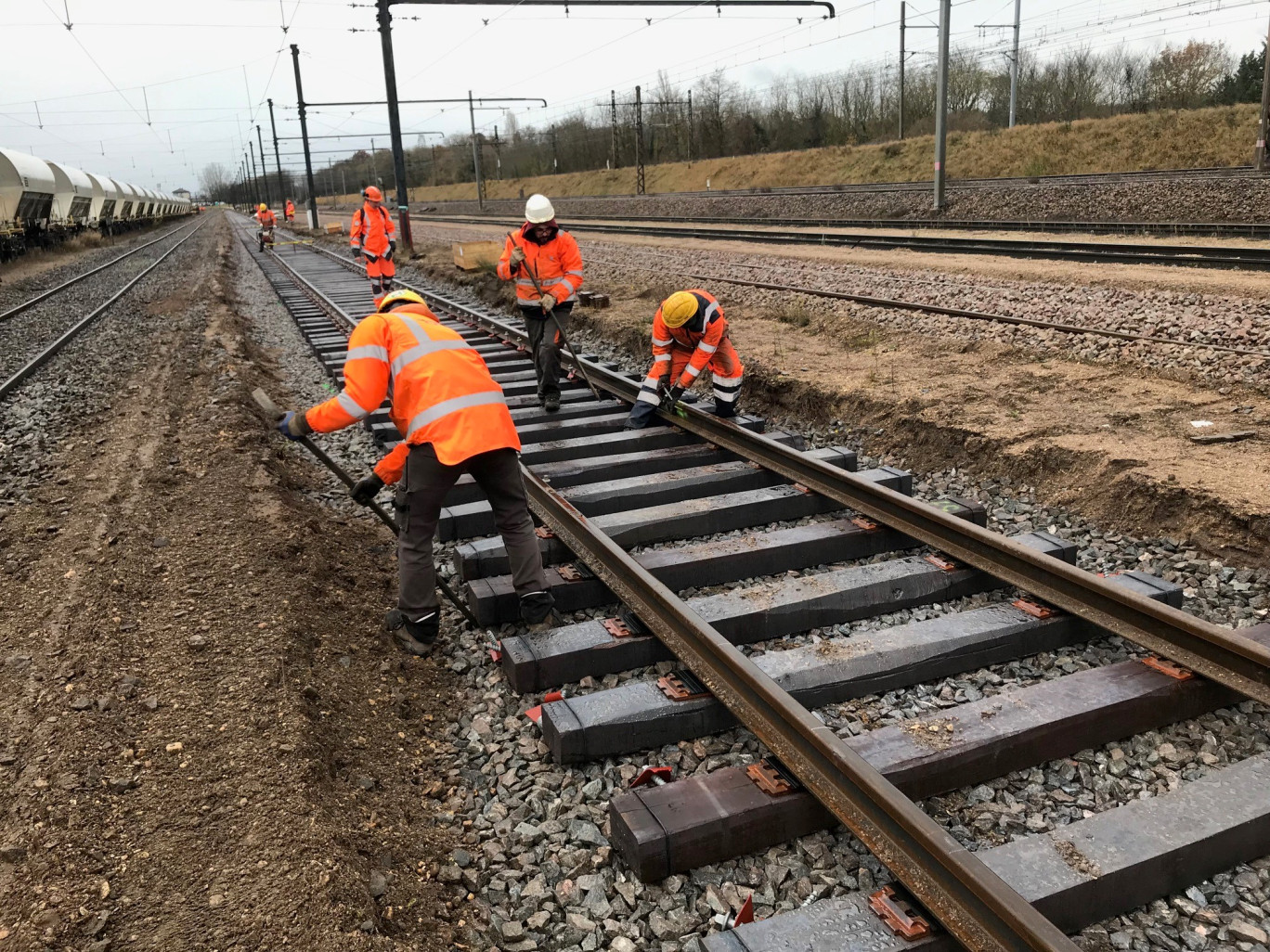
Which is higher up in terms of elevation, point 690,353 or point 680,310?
point 680,310

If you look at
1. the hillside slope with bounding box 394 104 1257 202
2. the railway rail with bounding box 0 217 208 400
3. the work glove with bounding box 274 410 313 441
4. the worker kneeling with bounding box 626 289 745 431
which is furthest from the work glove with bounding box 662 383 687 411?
the hillside slope with bounding box 394 104 1257 202

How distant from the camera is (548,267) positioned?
7766 millimetres

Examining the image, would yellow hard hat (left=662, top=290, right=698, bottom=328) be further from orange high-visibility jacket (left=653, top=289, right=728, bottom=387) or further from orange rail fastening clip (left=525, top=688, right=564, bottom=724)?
orange rail fastening clip (left=525, top=688, right=564, bottom=724)

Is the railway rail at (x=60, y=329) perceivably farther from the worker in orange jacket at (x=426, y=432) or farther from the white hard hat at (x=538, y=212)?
the worker in orange jacket at (x=426, y=432)

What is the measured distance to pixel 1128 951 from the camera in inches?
94.3

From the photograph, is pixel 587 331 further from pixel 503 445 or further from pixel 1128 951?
pixel 1128 951

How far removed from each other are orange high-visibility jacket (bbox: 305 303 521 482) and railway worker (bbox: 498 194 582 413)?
143 inches

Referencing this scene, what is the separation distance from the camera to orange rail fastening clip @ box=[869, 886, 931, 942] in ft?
7.68

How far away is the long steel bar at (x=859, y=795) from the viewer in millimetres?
2197

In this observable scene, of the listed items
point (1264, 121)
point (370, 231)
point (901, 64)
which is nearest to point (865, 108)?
point (901, 64)

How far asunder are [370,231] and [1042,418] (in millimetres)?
9862

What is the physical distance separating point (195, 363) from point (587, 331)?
4914mm

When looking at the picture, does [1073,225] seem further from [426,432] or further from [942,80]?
[426,432]

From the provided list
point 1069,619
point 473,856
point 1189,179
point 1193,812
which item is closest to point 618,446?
point 1069,619
